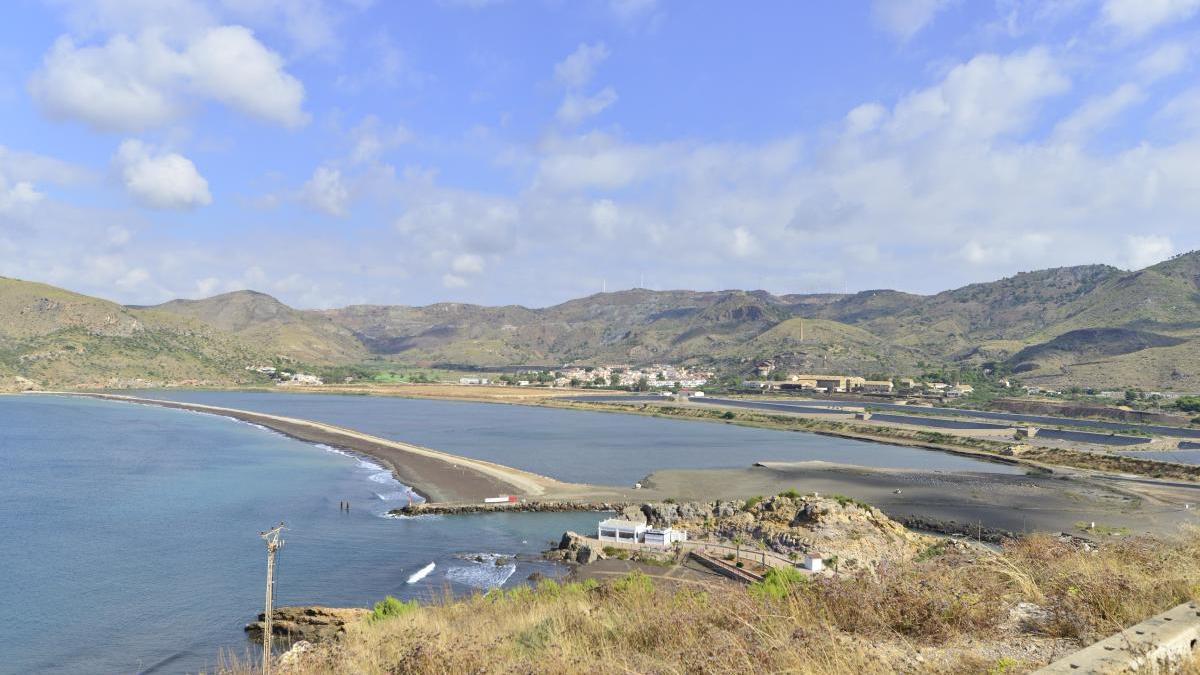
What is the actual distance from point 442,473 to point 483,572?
31.1 meters

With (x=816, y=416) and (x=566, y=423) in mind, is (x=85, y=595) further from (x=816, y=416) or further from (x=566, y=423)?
(x=816, y=416)

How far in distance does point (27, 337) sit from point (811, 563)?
216390mm

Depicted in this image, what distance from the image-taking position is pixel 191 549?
3631 cm

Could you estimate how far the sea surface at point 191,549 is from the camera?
82.3ft

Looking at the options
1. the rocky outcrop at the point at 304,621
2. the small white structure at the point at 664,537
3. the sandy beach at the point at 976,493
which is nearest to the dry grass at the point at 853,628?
the rocky outcrop at the point at 304,621

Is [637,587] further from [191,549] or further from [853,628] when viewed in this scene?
[191,549]

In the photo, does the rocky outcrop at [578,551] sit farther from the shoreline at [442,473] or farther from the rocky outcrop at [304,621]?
the shoreline at [442,473]

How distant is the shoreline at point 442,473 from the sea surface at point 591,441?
366 centimetres

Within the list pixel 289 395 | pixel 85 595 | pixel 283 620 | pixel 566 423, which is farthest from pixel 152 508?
pixel 289 395

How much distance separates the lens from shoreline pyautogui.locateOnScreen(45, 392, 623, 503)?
53.9 m

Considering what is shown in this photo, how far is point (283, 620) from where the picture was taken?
83.4ft

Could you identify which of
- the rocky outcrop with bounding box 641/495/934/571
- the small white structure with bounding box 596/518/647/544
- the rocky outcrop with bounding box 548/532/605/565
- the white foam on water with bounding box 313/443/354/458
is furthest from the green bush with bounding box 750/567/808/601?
the white foam on water with bounding box 313/443/354/458

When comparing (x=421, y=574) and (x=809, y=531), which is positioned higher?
(x=809, y=531)

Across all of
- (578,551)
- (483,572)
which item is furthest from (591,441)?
(483,572)
